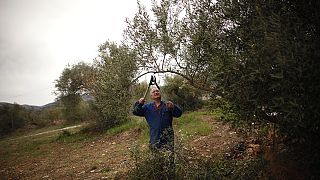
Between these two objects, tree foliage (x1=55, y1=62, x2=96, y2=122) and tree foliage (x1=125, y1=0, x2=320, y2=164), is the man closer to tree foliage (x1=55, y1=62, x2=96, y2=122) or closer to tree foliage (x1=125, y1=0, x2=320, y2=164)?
tree foliage (x1=125, y1=0, x2=320, y2=164)

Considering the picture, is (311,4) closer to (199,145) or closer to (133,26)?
(133,26)

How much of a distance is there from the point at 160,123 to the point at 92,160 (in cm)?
822

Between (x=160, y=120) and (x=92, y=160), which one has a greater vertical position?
(x=160, y=120)

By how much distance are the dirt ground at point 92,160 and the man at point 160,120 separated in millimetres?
1500

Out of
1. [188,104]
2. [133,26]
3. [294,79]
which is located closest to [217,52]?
[294,79]

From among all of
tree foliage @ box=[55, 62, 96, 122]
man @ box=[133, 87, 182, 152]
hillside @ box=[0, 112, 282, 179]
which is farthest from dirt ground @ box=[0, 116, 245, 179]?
tree foliage @ box=[55, 62, 96, 122]

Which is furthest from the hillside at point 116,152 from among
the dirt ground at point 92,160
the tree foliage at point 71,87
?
the tree foliage at point 71,87

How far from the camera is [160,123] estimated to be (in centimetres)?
717

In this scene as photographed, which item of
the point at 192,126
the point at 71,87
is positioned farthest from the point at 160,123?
the point at 71,87

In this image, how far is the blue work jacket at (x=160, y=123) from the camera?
7078 millimetres

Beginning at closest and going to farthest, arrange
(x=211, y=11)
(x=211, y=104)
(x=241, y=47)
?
1. (x=241, y=47)
2. (x=211, y=11)
3. (x=211, y=104)

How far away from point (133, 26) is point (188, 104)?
16046mm

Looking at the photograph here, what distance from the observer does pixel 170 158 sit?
22.9ft

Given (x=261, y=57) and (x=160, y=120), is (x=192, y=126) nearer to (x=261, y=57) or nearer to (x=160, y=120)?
(x=160, y=120)
